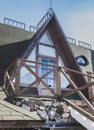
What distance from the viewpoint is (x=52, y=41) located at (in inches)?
416

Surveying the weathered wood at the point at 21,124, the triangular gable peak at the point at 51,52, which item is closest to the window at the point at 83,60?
the triangular gable peak at the point at 51,52

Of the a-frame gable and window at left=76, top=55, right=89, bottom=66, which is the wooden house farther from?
window at left=76, top=55, right=89, bottom=66

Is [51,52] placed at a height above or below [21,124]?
above

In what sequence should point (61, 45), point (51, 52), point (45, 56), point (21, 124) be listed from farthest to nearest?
point (61, 45), point (51, 52), point (45, 56), point (21, 124)

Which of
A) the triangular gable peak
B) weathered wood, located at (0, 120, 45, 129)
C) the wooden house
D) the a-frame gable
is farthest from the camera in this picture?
the a-frame gable

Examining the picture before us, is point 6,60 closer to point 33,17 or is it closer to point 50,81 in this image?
point 50,81

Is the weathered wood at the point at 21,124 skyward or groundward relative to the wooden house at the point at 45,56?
groundward

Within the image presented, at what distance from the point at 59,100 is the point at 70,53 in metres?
4.21

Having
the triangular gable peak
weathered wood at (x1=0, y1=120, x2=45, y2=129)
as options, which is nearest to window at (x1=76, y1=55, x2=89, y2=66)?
the triangular gable peak

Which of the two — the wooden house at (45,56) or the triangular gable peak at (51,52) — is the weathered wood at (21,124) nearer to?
Result: the wooden house at (45,56)

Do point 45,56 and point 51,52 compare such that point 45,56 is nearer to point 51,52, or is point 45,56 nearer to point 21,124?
point 51,52

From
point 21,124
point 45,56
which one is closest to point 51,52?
point 45,56

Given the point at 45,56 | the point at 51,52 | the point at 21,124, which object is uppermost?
the point at 51,52

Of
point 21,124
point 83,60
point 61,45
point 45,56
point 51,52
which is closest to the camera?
point 21,124
